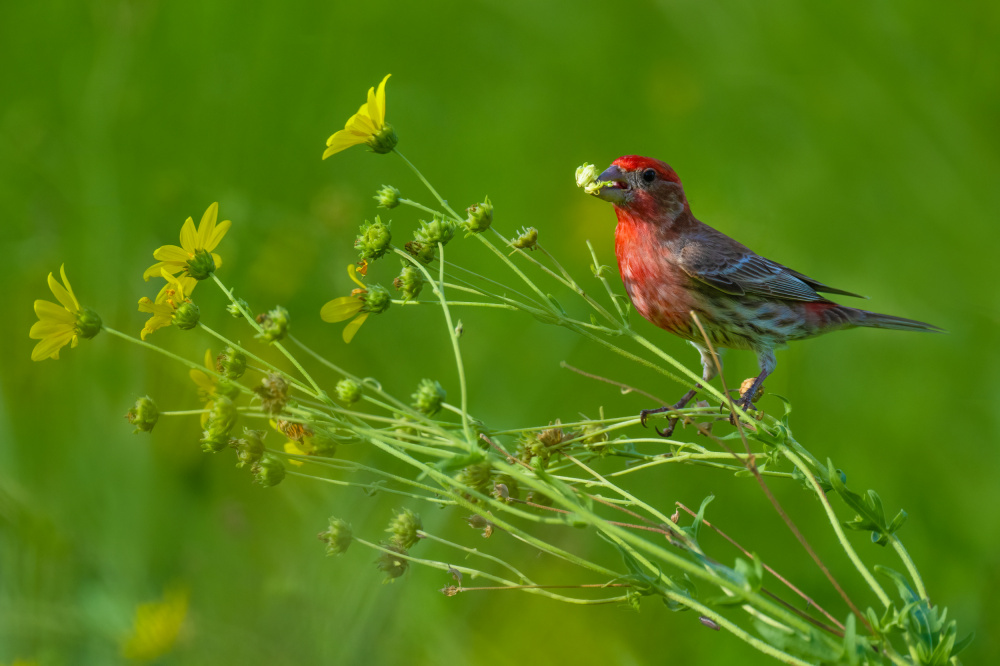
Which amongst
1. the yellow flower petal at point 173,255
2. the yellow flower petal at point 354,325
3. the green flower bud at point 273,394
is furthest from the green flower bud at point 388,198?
the green flower bud at point 273,394

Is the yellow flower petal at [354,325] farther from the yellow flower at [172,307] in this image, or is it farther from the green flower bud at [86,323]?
the green flower bud at [86,323]

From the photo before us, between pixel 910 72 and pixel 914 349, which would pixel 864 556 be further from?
pixel 910 72

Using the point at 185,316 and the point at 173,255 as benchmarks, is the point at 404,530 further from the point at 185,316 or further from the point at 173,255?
the point at 173,255

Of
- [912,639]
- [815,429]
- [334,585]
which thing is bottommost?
[334,585]

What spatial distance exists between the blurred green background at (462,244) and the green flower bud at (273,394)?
43.7 inches

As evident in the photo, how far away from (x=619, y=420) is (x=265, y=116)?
16.1 ft

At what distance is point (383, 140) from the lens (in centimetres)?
263

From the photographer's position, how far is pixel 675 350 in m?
5.77

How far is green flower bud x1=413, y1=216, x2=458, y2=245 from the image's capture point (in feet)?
7.74

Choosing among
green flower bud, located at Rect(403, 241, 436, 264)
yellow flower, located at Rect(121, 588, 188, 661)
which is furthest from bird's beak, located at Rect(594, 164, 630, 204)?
yellow flower, located at Rect(121, 588, 188, 661)

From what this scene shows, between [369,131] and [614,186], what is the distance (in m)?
1.28

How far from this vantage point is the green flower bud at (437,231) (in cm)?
236

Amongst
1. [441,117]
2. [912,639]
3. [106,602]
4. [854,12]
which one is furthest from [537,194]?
[912,639]

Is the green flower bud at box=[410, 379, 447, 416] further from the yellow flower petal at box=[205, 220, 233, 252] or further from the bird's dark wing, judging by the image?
the bird's dark wing
